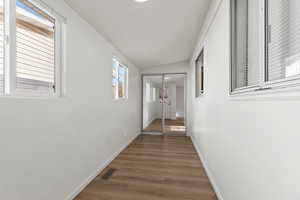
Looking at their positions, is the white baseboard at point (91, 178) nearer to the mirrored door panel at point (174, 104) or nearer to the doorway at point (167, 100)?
the doorway at point (167, 100)

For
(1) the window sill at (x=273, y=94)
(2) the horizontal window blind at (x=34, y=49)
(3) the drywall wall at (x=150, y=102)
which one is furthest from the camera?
(3) the drywall wall at (x=150, y=102)

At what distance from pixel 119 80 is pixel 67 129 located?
6.59 feet

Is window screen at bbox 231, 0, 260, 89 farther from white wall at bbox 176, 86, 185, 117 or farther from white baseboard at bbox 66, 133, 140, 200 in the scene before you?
white wall at bbox 176, 86, 185, 117

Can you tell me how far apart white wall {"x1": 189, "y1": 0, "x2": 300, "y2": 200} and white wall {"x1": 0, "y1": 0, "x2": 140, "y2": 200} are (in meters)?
1.77

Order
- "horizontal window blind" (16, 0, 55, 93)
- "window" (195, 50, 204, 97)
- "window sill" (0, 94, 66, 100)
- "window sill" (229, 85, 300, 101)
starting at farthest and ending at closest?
1. "window" (195, 50, 204, 97)
2. "horizontal window blind" (16, 0, 55, 93)
3. "window sill" (0, 94, 66, 100)
4. "window sill" (229, 85, 300, 101)

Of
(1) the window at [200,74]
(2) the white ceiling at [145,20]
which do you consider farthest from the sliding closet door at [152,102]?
(2) the white ceiling at [145,20]

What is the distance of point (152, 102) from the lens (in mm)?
6359

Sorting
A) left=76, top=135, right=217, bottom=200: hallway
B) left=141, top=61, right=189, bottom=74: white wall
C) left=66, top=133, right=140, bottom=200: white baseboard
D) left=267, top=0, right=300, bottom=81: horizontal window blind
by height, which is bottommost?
left=76, top=135, right=217, bottom=200: hallway

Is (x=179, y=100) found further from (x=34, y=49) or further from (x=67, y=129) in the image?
(x=34, y=49)

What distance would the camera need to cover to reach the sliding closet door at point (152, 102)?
5.50 metres

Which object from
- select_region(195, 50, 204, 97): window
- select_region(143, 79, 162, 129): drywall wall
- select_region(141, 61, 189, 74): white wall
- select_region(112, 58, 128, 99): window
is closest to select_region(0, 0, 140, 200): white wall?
select_region(112, 58, 128, 99): window

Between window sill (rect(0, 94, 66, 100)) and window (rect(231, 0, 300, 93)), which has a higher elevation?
window (rect(231, 0, 300, 93))

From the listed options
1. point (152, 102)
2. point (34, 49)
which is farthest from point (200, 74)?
point (152, 102)

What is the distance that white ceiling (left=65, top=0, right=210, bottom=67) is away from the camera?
1790 mm
